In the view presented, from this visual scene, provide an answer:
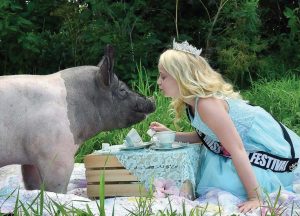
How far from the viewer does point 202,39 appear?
23.8ft

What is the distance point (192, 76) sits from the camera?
3.64 metres

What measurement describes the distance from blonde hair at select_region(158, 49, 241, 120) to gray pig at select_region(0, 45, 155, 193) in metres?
0.34

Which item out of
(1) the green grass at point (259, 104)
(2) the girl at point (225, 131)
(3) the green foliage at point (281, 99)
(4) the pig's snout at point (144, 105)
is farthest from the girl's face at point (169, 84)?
(3) the green foliage at point (281, 99)

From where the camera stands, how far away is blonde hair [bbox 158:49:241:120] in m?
3.58

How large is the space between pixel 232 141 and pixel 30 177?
1158 millimetres

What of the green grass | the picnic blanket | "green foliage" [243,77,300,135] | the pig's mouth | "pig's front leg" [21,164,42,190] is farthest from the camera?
"green foliage" [243,77,300,135]

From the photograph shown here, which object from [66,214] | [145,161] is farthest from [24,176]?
[66,214]

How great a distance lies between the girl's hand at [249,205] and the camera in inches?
126

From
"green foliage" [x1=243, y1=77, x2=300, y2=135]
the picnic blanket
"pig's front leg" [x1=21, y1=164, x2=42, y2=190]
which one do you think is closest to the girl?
the picnic blanket

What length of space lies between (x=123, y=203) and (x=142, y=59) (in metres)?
3.57

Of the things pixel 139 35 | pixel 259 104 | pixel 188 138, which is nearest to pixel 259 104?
pixel 259 104

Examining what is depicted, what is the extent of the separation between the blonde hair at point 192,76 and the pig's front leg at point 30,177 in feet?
2.97

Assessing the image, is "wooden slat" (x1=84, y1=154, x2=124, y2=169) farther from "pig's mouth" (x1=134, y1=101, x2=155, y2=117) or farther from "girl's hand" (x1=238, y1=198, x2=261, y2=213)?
"girl's hand" (x1=238, y1=198, x2=261, y2=213)

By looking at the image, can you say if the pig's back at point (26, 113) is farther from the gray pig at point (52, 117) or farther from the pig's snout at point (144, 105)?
the pig's snout at point (144, 105)
